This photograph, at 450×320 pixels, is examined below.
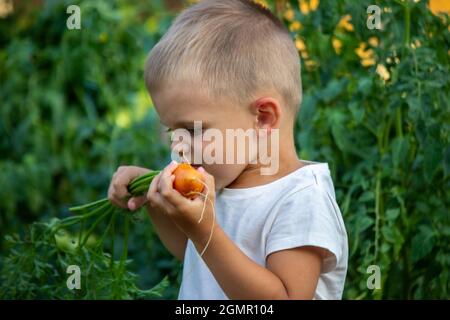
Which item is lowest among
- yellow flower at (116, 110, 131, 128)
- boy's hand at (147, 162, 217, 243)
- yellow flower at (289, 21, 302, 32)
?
yellow flower at (116, 110, 131, 128)

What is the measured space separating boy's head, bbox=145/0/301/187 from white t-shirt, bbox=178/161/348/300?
0.07 m

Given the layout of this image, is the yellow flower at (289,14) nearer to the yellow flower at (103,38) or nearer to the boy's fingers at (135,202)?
the boy's fingers at (135,202)

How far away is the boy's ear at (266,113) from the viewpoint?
2045mm

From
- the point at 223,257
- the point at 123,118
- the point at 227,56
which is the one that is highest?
the point at 227,56

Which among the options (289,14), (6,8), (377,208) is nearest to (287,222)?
(377,208)

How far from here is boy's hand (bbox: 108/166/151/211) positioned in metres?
2.23

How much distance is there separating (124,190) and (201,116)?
1.15 feet

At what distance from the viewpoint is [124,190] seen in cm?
225

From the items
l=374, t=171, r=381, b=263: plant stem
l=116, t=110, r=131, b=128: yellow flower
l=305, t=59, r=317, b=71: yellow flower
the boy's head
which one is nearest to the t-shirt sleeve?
the boy's head

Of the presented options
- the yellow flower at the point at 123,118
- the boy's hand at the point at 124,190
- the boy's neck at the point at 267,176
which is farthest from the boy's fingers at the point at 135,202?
the yellow flower at the point at 123,118

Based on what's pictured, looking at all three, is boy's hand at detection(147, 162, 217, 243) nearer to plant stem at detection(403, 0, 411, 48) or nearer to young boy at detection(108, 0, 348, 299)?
young boy at detection(108, 0, 348, 299)

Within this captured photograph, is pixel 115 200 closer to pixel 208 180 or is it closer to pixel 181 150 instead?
pixel 181 150

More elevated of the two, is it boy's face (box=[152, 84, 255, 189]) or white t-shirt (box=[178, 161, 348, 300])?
boy's face (box=[152, 84, 255, 189])
